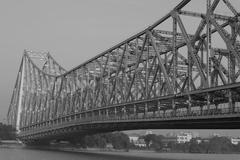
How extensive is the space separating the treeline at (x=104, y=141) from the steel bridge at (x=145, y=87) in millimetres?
17058

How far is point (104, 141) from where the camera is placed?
149125mm

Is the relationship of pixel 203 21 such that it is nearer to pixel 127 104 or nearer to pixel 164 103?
pixel 164 103

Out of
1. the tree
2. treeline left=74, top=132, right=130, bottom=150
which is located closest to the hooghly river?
treeline left=74, top=132, right=130, bottom=150

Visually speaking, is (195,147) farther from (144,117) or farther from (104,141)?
(144,117)

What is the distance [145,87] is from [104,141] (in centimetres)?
9057

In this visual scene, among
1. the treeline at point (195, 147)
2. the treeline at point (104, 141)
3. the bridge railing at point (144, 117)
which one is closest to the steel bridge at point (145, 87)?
the bridge railing at point (144, 117)

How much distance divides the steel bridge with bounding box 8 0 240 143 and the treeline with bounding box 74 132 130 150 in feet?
56.0

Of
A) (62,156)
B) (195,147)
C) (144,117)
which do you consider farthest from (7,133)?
(144,117)

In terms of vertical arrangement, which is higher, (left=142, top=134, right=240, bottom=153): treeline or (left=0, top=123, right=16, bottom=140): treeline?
(left=0, top=123, right=16, bottom=140): treeline

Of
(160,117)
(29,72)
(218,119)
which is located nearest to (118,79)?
(160,117)

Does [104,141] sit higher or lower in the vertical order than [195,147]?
higher

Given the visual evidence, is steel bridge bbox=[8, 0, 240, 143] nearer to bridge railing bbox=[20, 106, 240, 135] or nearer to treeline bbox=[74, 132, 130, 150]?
bridge railing bbox=[20, 106, 240, 135]

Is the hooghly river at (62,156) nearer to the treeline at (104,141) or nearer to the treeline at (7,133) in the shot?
the treeline at (104,141)

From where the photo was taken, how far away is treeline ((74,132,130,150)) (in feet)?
434
